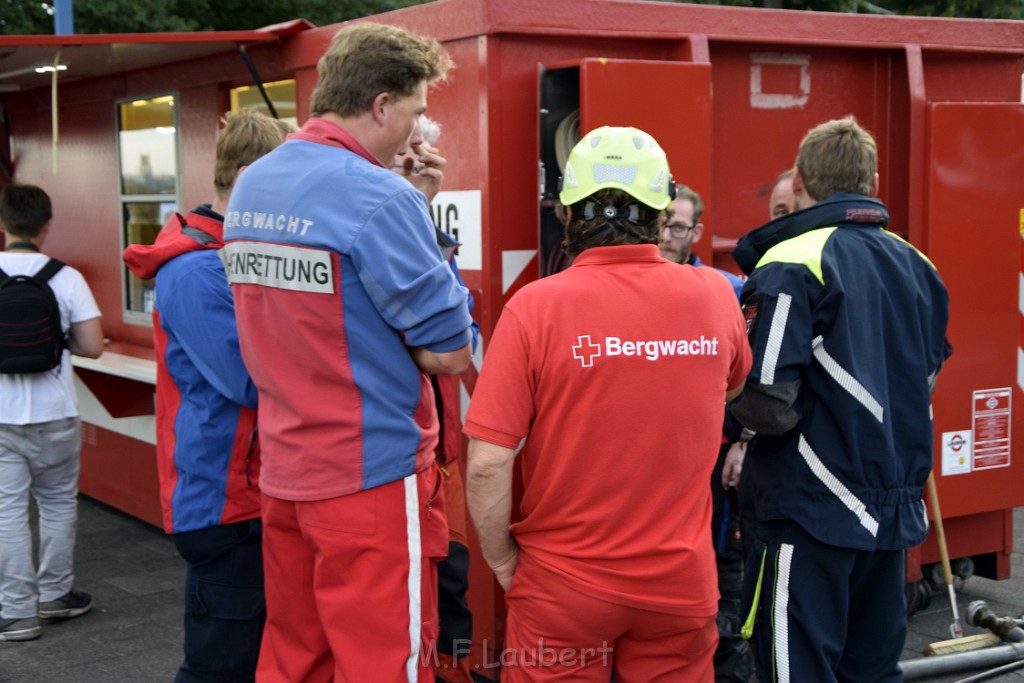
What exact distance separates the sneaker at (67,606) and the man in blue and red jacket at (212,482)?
239cm

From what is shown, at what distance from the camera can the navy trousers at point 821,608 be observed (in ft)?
10.6

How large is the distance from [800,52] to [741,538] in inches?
79.0

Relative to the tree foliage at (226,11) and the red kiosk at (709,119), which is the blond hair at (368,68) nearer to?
the red kiosk at (709,119)

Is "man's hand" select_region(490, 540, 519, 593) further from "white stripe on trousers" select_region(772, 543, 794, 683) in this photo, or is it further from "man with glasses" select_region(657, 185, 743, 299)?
"man with glasses" select_region(657, 185, 743, 299)

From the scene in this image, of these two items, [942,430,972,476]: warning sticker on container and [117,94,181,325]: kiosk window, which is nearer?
[942,430,972,476]: warning sticker on container

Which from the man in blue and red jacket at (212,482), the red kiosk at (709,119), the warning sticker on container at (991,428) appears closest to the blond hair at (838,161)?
the red kiosk at (709,119)

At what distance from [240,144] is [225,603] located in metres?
1.31

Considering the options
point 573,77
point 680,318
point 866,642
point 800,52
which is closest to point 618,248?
point 680,318

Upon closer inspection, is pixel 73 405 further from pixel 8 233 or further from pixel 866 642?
pixel 866 642

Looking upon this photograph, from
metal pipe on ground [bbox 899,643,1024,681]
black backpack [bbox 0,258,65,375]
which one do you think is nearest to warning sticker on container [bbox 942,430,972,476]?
metal pipe on ground [bbox 899,643,1024,681]

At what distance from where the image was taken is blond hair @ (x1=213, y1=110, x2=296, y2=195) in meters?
3.45

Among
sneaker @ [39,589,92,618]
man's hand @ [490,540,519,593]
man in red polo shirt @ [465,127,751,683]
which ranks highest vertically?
man in red polo shirt @ [465,127,751,683]

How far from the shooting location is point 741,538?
14.2ft

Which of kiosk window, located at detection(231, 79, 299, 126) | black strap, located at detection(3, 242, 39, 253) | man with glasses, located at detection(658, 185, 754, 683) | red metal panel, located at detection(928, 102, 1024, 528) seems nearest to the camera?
man with glasses, located at detection(658, 185, 754, 683)
